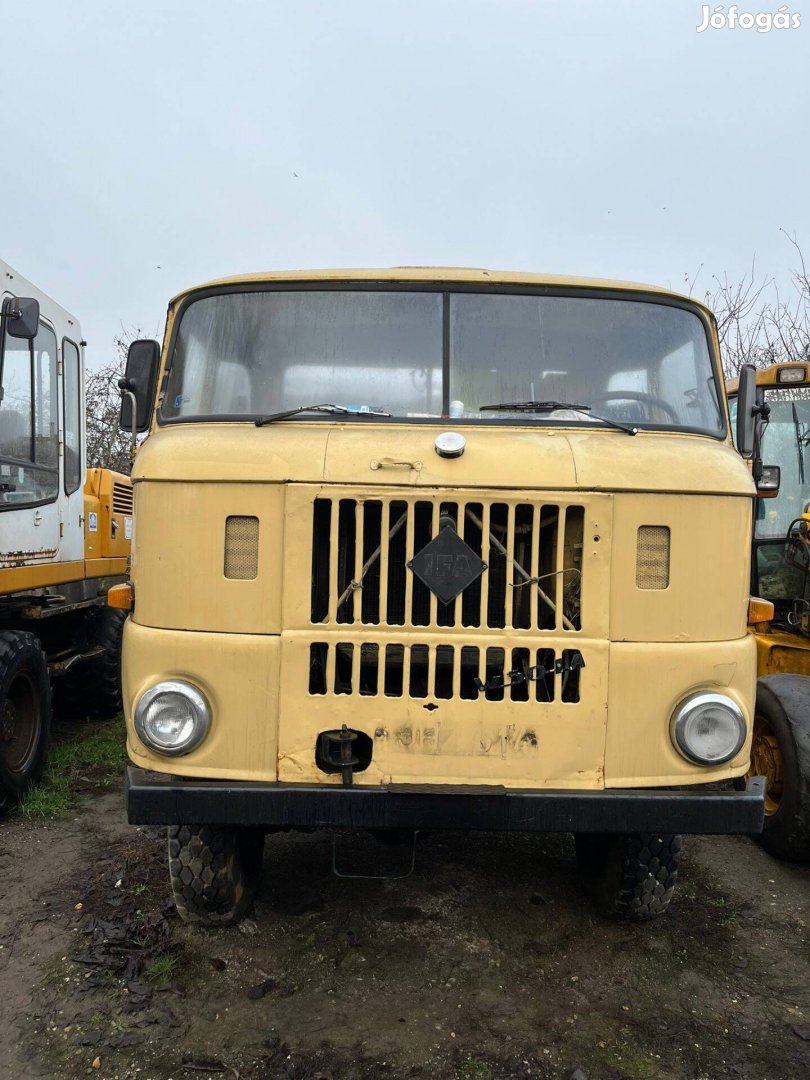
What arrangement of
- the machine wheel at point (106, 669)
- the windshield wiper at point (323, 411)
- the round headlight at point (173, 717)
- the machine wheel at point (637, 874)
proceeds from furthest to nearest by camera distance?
the machine wheel at point (106, 669) < the machine wheel at point (637, 874) < the windshield wiper at point (323, 411) < the round headlight at point (173, 717)

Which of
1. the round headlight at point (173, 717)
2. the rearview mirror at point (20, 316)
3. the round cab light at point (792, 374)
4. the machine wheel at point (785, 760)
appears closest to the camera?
the round headlight at point (173, 717)

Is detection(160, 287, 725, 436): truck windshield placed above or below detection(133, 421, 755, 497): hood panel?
above

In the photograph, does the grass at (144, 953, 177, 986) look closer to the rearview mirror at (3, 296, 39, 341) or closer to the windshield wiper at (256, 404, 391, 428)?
the windshield wiper at (256, 404, 391, 428)

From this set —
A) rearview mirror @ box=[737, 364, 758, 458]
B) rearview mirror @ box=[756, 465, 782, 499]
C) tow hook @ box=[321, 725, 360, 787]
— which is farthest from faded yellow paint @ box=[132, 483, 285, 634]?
rearview mirror @ box=[756, 465, 782, 499]

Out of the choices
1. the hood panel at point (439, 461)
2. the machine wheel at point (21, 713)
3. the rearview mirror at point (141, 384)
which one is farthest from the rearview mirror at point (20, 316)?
the hood panel at point (439, 461)

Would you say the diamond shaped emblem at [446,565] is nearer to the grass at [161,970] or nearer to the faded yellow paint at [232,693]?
the faded yellow paint at [232,693]

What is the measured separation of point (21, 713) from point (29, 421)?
182 cm

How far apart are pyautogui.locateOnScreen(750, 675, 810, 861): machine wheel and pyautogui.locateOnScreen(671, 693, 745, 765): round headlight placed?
133cm

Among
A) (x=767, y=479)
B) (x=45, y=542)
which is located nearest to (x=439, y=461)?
(x=767, y=479)

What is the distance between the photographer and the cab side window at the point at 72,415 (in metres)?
5.97

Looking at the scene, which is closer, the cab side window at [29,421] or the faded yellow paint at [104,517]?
the cab side window at [29,421]

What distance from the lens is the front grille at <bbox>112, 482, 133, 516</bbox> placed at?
7187mm

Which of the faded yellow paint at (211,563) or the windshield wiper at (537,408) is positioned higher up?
the windshield wiper at (537,408)

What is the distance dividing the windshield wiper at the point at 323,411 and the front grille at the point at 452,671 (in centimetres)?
89
